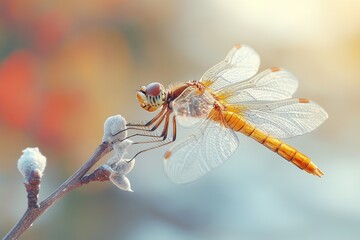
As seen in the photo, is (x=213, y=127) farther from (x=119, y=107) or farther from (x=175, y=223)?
(x=119, y=107)

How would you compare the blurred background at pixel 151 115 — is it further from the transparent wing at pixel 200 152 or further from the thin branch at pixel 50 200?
the thin branch at pixel 50 200

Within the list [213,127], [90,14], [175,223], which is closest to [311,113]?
[213,127]

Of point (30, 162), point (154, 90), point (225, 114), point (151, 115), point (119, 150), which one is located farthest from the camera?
point (151, 115)

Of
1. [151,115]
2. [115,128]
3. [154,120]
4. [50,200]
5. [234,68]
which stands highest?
[151,115]

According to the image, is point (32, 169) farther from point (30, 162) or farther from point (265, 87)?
point (265, 87)

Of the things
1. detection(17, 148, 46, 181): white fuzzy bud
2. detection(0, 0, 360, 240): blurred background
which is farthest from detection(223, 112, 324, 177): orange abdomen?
detection(0, 0, 360, 240): blurred background

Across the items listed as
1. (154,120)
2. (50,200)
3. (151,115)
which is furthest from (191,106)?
(151,115)
